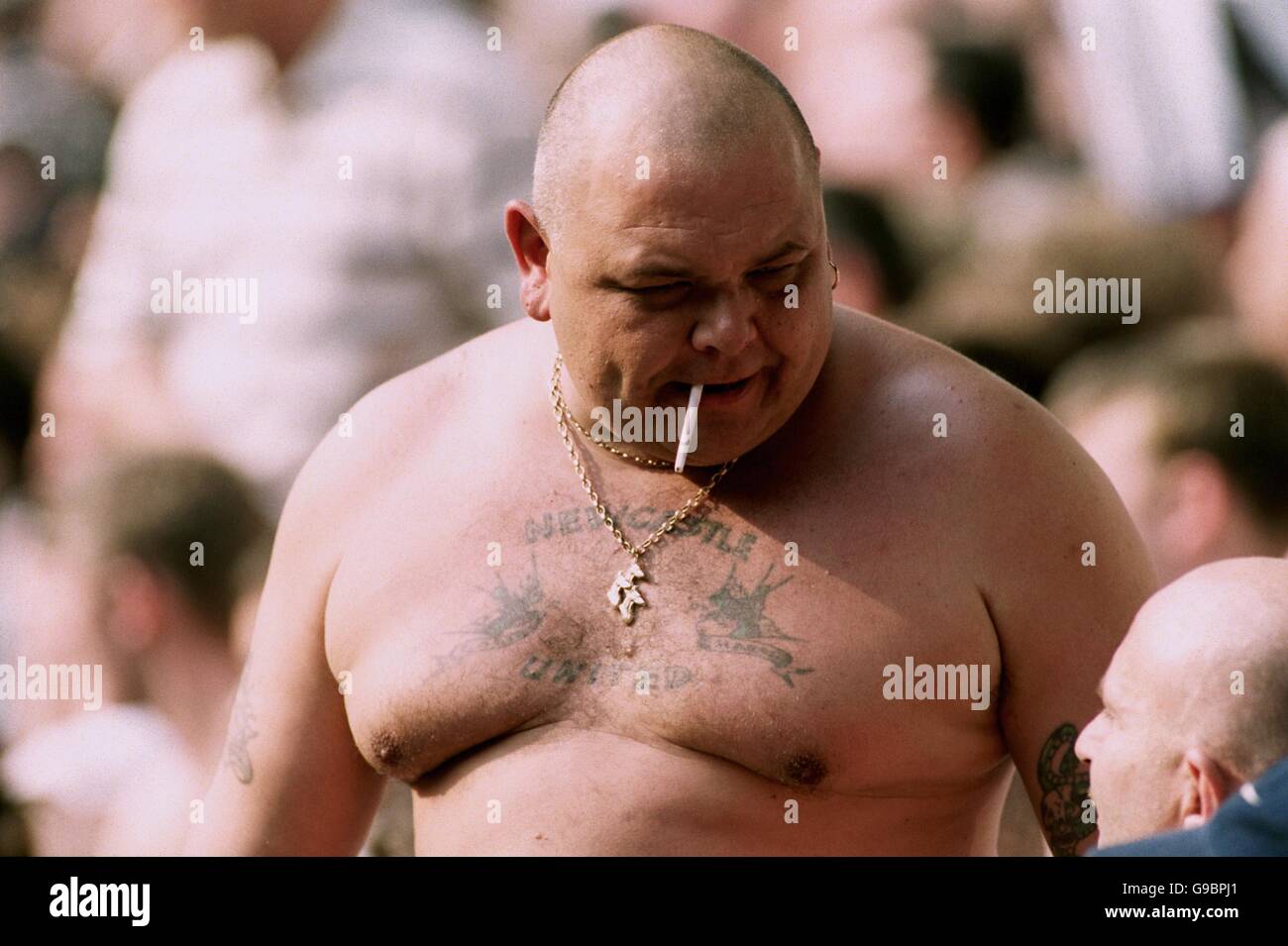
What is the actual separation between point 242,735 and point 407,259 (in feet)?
5.38

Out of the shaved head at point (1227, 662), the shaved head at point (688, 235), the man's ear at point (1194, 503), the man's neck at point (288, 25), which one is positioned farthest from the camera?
the man's neck at point (288, 25)

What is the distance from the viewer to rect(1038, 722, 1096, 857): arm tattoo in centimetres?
289

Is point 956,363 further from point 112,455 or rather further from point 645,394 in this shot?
point 112,455

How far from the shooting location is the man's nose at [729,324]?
9.09 feet

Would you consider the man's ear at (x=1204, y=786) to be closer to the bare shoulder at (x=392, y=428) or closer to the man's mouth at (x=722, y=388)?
the man's mouth at (x=722, y=388)

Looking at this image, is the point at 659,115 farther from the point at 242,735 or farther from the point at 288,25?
the point at 288,25

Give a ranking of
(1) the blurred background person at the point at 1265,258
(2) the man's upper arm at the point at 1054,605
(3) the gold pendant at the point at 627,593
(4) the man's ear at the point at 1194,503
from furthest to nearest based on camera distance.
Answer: (1) the blurred background person at the point at 1265,258
(4) the man's ear at the point at 1194,503
(3) the gold pendant at the point at 627,593
(2) the man's upper arm at the point at 1054,605

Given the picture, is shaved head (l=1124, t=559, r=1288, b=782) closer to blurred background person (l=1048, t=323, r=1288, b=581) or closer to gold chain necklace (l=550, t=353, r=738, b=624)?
gold chain necklace (l=550, t=353, r=738, b=624)

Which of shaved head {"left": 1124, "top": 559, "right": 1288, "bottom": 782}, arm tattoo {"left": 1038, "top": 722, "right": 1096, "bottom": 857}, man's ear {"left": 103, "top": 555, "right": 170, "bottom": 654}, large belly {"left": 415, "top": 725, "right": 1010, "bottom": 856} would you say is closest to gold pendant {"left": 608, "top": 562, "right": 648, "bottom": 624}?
large belly {"left": 415, "top": 725, "right": 1010, "bottom": 856}

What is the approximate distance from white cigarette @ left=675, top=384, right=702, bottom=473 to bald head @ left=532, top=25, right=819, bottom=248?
28cm

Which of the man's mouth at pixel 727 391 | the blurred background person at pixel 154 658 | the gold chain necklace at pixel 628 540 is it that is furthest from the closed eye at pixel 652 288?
the blurred background person at pixel 154 658

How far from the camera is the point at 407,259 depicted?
473 cm

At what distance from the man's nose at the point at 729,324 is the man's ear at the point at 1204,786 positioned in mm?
756

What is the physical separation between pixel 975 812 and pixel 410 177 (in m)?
2.23
